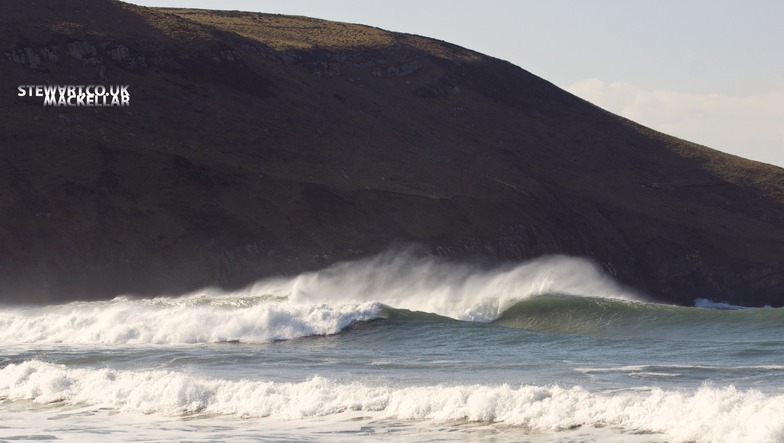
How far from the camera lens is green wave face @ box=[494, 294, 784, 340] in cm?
3672

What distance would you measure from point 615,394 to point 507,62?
10740 centimetres

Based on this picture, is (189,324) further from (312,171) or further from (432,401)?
(312,171)

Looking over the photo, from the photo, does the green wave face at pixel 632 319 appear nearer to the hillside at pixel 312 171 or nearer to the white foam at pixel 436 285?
the white foam at pixel 436 285

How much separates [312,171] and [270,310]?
4008 centimetres

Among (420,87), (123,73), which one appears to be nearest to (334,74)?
(420,87)

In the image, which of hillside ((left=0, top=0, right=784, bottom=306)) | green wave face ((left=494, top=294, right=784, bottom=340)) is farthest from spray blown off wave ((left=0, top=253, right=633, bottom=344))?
hillside ((left=0, top=0, right=784, bottom=306))

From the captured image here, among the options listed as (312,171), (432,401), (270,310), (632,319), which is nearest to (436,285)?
(312,171)

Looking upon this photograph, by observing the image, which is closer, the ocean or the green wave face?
the ocean

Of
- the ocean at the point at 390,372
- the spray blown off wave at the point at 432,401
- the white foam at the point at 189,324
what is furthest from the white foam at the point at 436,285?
the spray blown off wave at the point at 432,401

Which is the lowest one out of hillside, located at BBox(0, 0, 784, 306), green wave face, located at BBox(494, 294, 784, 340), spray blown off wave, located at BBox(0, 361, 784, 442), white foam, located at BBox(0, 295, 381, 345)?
spray blown off wave, located at BBox(0, 361, 784, 442)

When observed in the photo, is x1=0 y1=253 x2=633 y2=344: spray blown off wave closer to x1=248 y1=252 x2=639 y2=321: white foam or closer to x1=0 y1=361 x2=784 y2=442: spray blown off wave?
x1=248 y1=252 x2=639 y2=321: white foam

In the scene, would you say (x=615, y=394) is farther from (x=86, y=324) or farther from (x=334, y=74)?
(x=334, y=74)

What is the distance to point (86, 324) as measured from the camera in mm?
38562

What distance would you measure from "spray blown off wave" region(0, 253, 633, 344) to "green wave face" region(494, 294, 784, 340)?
1.81 metres
